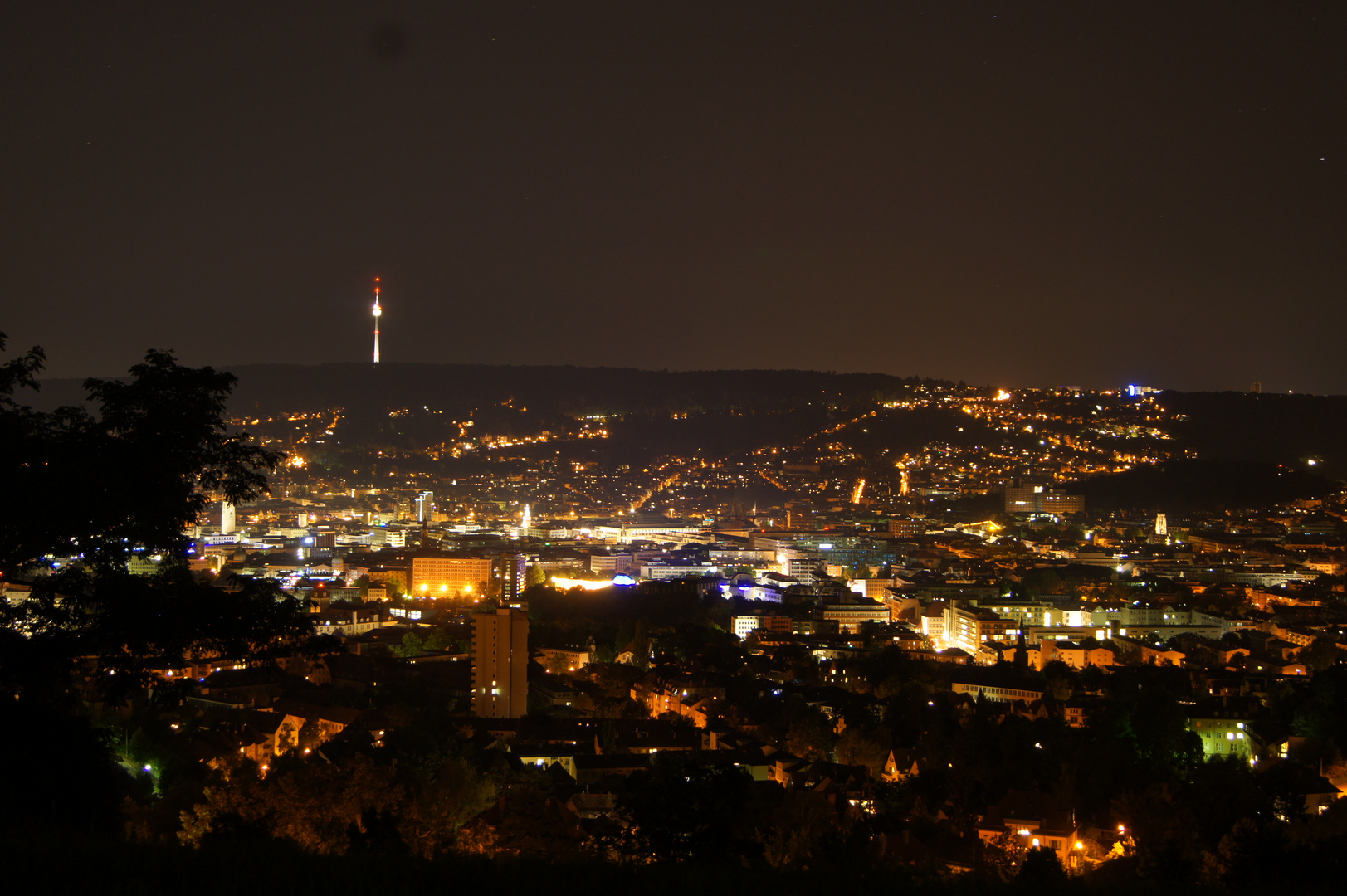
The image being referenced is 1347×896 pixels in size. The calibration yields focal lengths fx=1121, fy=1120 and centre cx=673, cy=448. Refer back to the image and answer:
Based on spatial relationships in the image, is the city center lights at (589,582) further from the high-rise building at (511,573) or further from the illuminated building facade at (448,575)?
the illuminated building facade at (448,575)

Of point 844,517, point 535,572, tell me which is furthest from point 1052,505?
point 535,572

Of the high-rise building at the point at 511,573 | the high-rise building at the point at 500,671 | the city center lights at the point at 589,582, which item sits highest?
the high-rise building at the point at 500,671

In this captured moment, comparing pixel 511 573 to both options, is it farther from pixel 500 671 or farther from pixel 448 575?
pixel 500 671

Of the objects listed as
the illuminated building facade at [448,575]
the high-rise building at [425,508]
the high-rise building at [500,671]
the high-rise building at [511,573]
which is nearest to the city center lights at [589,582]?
the high-rise building at [511,573]

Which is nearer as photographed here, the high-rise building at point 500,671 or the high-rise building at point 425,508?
the high-rise building at point 500,671

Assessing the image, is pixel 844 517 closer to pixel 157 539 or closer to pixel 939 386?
pixel 939 386

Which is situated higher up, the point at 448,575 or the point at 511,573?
the point at 511,573

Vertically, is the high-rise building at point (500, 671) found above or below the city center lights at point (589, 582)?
above

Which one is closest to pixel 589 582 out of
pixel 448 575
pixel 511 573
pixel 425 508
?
pixel 511 573

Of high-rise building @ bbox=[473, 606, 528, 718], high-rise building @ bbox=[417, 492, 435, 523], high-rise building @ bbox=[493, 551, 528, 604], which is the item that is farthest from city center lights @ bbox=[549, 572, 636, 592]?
high-rise building @ bbox=[417, 492, 435, 523]

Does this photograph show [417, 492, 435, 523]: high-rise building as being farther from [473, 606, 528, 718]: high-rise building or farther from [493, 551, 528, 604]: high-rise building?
[473, 606, 528, 718]: high-rise building
